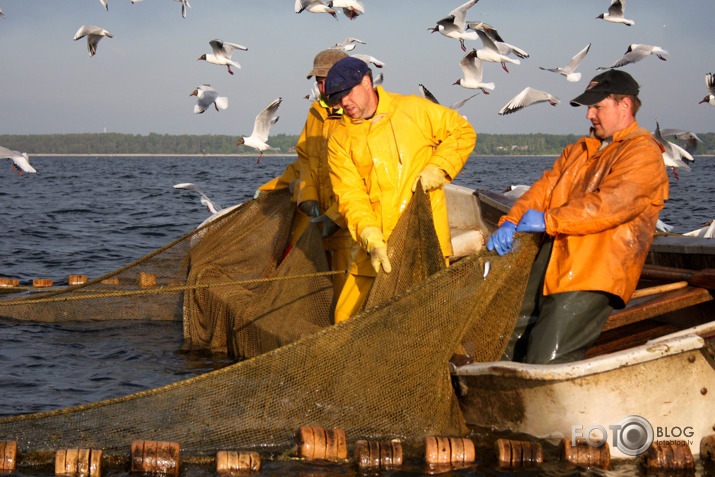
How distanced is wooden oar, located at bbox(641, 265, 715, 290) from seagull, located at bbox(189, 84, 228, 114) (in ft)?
34.3

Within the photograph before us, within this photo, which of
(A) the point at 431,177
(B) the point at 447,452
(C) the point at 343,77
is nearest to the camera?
(B) the point at 447,452

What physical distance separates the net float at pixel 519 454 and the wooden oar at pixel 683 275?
1844mm

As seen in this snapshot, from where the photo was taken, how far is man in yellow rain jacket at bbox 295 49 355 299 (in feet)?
19.5

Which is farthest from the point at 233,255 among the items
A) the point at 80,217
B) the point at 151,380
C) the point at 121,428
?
the point at 80,217

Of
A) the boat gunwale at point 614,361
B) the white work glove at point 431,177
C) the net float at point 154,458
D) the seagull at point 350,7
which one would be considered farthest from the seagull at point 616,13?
the net float at point 154,458

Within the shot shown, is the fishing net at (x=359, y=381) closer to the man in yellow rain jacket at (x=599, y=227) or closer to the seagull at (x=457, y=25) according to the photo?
the man in yellow rain jacket at (x=599, y=227)

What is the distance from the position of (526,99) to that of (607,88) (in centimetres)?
892

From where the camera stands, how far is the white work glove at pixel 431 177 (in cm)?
492

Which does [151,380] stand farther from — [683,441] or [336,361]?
[683,441]

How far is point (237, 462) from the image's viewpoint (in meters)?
3.92

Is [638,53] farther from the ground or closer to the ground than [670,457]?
farther from the ground

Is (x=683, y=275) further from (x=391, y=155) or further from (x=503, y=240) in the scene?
(x=391, y=155)

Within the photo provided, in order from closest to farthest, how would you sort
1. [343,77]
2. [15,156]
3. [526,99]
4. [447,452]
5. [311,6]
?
[447,452] < [343,77] < [526,99] < [311,6] < [15,156]

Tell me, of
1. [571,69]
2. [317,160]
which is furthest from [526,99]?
[317,160]
